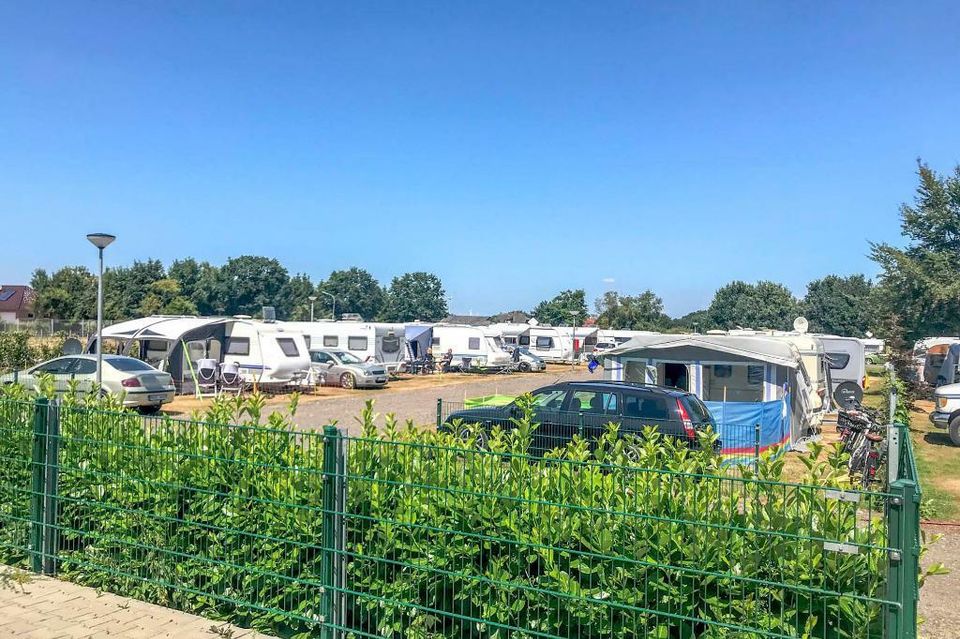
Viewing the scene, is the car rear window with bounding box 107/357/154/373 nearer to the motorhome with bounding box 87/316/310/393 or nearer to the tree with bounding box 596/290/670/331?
the motorhome with bounding box 87/316/310/393

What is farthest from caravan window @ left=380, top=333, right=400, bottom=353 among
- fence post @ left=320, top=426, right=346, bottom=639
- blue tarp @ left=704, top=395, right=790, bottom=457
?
fence post @ left=320, top=426, right=346, bottom=639

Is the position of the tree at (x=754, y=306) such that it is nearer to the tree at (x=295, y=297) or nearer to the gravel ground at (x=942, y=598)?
the tree at (x=295, y=297)

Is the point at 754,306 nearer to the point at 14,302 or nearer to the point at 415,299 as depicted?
the point at 415,299

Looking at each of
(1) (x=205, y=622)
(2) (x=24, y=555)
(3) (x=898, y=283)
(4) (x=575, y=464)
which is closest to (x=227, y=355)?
(2) (x=24, y=555)

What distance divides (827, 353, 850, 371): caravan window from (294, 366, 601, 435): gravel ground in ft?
35.8

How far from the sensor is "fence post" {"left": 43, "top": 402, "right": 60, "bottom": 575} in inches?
226

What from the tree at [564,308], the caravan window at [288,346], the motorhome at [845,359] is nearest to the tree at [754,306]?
the tree at [564,308]

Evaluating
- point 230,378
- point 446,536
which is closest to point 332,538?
point 446,536

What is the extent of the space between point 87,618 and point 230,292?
89.6 meters

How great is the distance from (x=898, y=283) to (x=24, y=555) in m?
37.8

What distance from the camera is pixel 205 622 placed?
16.0 feet

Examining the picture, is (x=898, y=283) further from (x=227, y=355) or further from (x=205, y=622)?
(x=205, y=622)

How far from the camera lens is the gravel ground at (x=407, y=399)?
18.8 meters

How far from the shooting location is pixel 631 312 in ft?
271
